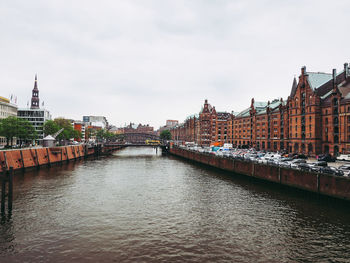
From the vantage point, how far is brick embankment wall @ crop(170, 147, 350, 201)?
3125cm

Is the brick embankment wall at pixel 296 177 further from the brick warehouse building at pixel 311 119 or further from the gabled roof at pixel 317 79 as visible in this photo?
the gabled roof at pixel 317 79

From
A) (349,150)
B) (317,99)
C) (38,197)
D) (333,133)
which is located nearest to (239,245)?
(38,197)

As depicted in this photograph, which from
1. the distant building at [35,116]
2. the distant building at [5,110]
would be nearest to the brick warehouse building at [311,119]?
the distant building at [35,116]

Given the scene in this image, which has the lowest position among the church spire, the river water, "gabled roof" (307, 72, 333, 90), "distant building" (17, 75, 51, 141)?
the river water

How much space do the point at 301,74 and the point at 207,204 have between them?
2355 inches

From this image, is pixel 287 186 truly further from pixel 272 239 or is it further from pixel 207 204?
pixel 272 239

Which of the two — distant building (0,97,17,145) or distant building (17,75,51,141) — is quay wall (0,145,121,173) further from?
distant building (17,75,51,141)

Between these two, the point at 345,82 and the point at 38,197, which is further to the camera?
the point at 345,82

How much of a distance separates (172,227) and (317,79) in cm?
6849

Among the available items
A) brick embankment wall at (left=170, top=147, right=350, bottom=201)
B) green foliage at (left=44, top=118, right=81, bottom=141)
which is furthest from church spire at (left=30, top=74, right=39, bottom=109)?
brick embankment wall at (left=170, top=147, right=350, bottom=201)

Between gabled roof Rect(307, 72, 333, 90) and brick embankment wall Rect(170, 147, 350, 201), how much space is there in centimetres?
3428

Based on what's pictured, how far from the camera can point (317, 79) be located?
71.8 m

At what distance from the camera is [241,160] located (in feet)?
187

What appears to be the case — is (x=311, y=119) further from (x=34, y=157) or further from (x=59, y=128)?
(x=59, y=128)
